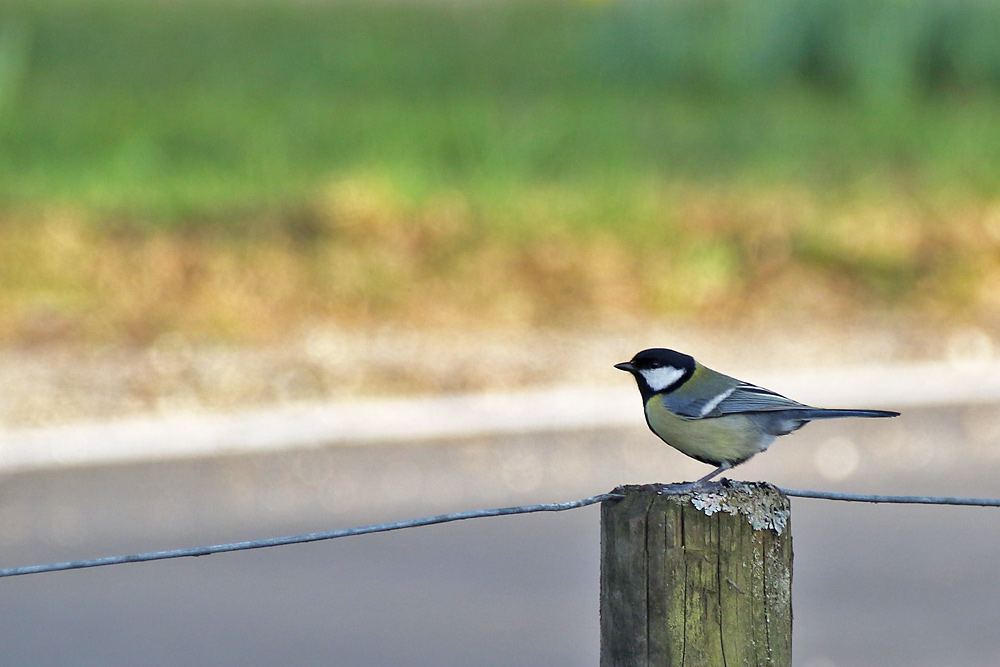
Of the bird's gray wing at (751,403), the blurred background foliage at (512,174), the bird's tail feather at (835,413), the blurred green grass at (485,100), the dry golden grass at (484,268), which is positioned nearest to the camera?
the bird's tail feather at (835,413)

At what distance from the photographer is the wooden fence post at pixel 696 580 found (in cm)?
260

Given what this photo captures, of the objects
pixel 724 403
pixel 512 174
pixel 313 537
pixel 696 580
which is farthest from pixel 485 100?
pixel 696 580

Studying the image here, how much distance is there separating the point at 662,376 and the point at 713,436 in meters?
0.24

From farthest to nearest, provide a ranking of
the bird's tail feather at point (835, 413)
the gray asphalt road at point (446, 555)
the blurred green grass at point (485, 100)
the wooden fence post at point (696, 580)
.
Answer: the blurred green grass at point (485, 100) < the gray asphalt road at point (446, 555) < the bird's tail feather at point (835, 413) < the wooden fence post at point (696, 580)

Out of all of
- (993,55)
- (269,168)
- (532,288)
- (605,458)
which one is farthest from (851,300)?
(993,55)

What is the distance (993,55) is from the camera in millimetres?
17438

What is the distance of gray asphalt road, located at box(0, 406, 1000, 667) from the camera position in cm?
542

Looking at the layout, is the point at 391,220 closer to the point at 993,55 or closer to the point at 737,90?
the point at 737,90

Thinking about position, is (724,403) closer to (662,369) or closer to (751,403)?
(751,403)

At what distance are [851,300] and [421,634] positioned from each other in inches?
233

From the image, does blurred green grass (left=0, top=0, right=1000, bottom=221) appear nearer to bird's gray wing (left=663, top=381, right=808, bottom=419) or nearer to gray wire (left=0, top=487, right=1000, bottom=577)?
bird's gray wing (left=663, top=381, right=808, bottom=419)

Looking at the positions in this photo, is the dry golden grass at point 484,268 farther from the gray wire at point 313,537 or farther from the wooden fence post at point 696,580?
the wooden fence post at point 696,580

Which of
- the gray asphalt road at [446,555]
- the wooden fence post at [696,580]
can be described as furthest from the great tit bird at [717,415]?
the gray asphalt road at [446,555]

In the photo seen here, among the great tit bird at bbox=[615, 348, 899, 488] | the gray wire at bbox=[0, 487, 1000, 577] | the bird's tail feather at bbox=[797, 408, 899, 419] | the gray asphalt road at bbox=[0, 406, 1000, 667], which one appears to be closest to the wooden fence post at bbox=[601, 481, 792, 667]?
the gray wire at bbox=[0, 487, 1000, 577]
